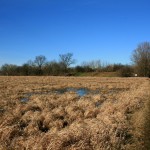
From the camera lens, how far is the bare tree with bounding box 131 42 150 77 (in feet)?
283

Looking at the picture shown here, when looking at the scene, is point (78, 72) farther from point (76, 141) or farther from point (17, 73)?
point (76, 141)

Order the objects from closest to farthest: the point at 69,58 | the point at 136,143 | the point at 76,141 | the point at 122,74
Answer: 1. the point at 76,141
2. the point at 136,143
3. the point at 122,74
4. the point at 69,58

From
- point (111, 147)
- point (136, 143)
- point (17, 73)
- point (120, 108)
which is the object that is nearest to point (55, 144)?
point (111, 147)

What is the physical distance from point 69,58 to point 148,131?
111 m

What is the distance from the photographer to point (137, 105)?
15.9 m

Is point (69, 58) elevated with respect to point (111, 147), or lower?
elevated

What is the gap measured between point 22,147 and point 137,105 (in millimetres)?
9575

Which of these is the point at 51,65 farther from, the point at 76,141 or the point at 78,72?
the point at 76,141

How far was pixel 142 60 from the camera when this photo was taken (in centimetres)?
8750

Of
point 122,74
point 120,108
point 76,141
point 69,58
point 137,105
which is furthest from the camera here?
point 69,58

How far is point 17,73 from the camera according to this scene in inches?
4124

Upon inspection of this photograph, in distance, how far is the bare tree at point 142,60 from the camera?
283ft

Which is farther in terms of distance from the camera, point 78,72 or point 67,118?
point 78,72

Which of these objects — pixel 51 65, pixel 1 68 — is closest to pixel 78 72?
pixel 51 65
